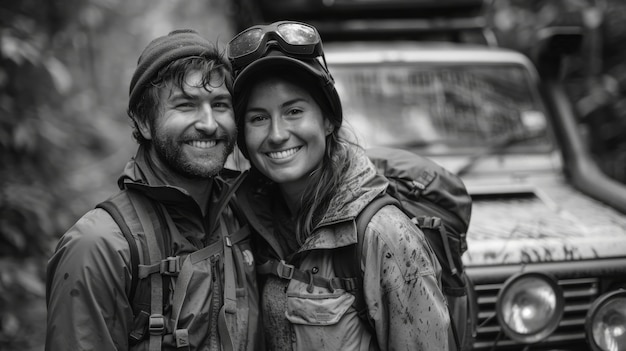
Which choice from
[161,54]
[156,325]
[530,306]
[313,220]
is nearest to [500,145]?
[530,306]

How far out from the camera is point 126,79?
15664mm

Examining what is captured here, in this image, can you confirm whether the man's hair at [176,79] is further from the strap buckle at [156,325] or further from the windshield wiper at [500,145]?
the windshield wiper at [500,145]

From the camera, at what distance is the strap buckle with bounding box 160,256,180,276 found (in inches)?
82.1

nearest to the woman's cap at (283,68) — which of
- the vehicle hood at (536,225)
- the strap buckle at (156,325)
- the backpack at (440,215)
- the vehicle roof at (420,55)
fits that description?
the backpack at (440,215)

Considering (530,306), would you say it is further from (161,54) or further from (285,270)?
(161,54)

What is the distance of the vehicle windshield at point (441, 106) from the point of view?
393 cm

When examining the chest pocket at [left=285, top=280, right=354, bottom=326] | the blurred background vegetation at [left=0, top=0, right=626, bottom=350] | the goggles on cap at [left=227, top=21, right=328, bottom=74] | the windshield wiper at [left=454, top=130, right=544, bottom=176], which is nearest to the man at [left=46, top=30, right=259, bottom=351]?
the goggles on cap at [left=227, top=21, right=328, bottom=74]

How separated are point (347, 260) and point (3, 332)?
359 centimetres

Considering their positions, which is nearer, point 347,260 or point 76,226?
point 76,226

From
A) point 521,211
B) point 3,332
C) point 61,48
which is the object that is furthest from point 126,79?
point 521,211

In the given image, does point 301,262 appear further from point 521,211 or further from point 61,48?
point 61,48

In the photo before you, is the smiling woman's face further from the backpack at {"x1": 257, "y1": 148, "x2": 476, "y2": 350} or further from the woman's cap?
the backpack at {"x1": 257, "y1": 148, "x2": 476, "y2": 350}

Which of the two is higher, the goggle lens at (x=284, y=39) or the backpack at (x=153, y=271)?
the goggle lens at (x=284, y=39)

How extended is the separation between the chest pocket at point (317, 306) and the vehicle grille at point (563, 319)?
100 centimetres
